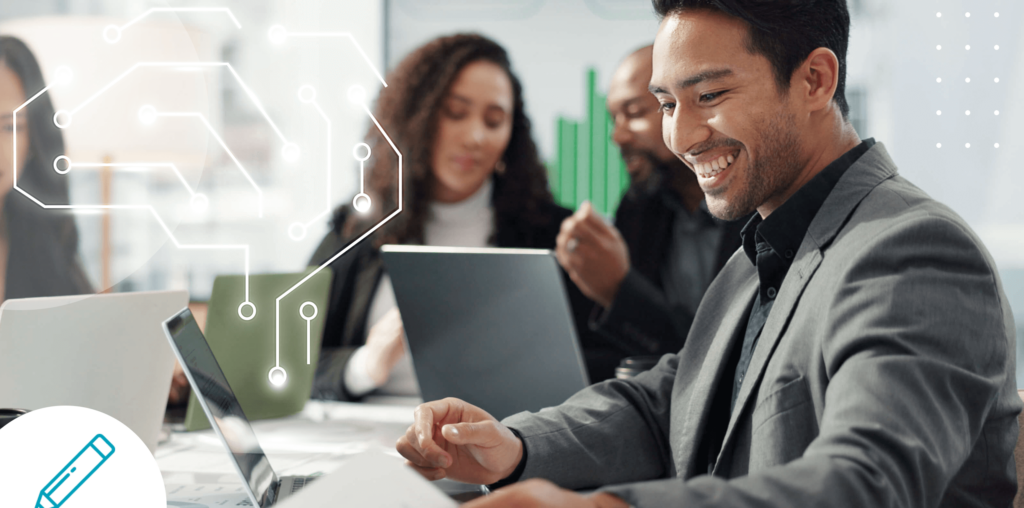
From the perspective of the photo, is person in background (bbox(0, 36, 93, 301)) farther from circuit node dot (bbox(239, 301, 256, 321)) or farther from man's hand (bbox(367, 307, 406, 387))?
man's hand (bbox(367, 307, 406, 387))

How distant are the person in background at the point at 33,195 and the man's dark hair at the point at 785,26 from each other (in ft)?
3.88

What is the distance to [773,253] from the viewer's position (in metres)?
0.93

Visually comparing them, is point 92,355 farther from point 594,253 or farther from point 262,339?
point 594,253

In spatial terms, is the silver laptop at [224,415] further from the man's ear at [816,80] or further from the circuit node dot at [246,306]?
the man's ear at [816,80]

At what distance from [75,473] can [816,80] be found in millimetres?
941

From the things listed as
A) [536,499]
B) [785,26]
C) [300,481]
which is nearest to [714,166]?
[785,26]

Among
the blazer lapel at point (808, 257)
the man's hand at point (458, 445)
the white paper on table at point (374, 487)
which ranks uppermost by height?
the blazer lapel at point (808, 257)

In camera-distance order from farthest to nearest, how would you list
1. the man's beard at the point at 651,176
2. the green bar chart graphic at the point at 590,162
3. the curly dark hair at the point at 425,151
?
the green bar chart graphic at the point at 590,162 < the curly dark hair at the point at 425,151 < the man's beard at the point at 651,176

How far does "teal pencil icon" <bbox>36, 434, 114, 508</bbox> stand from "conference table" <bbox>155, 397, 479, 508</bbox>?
0.81ft

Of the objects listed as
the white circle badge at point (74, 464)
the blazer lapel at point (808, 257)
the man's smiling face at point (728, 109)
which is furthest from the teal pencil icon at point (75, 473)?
the man's smiling face at point (728, 109)

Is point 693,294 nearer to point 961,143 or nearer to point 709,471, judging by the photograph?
point 709,471

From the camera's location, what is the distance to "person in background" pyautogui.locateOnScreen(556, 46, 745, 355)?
5.75 ft

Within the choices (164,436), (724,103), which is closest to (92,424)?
(164,436)

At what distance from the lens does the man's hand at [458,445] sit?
895mm
